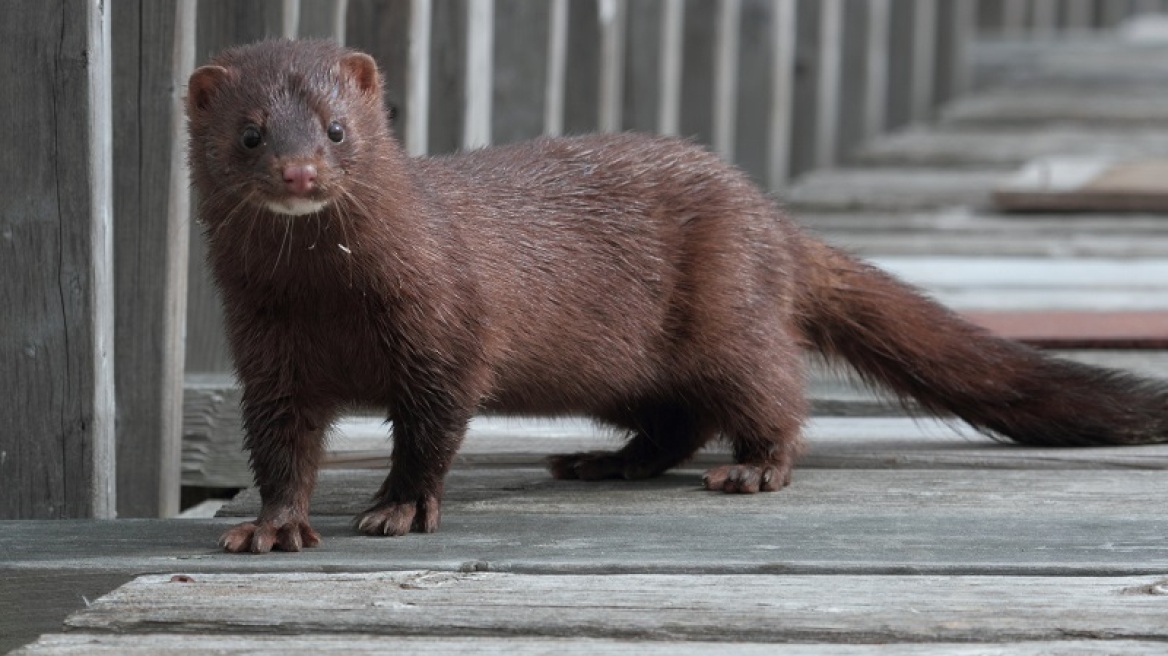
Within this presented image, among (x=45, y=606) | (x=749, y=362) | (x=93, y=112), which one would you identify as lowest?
(x=45, y=606)

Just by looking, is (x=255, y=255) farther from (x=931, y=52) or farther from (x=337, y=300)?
(x=931, y=52)

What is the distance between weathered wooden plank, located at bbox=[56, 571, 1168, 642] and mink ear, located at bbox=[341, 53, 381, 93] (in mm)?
800

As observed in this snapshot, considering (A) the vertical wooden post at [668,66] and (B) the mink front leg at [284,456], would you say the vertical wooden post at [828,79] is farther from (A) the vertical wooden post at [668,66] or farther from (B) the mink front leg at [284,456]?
(B) the mink front leg at [284,456]

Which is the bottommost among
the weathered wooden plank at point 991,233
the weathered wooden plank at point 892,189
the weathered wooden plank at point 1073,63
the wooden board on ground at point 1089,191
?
the weathered wooden plank at point 991,233

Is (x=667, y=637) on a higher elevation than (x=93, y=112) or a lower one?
Result: lower

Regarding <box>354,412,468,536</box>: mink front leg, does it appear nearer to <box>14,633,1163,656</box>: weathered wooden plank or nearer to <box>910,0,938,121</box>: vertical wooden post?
<box>14,633,1163,656</box>: weathered wooden plank

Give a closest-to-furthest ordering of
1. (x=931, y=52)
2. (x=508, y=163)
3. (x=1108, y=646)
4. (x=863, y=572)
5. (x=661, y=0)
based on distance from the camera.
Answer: (x=1108, y=646) → (x=863, y=572) → (x=508, y=163) → (x=661, y=0) → (x=931, y=52)

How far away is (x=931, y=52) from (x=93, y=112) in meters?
7.90

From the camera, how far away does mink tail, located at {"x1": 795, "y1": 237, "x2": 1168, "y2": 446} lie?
3.61m

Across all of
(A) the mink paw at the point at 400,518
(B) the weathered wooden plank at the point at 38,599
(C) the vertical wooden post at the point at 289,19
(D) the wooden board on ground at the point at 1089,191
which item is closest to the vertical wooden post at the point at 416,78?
(C) the vertical wooden post at the point at 289,19

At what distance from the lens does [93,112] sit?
3.03m

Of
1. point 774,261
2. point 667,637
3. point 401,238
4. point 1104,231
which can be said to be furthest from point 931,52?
point 667,637

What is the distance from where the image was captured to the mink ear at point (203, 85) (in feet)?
9.27

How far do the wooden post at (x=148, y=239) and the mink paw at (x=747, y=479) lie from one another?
1.03m
